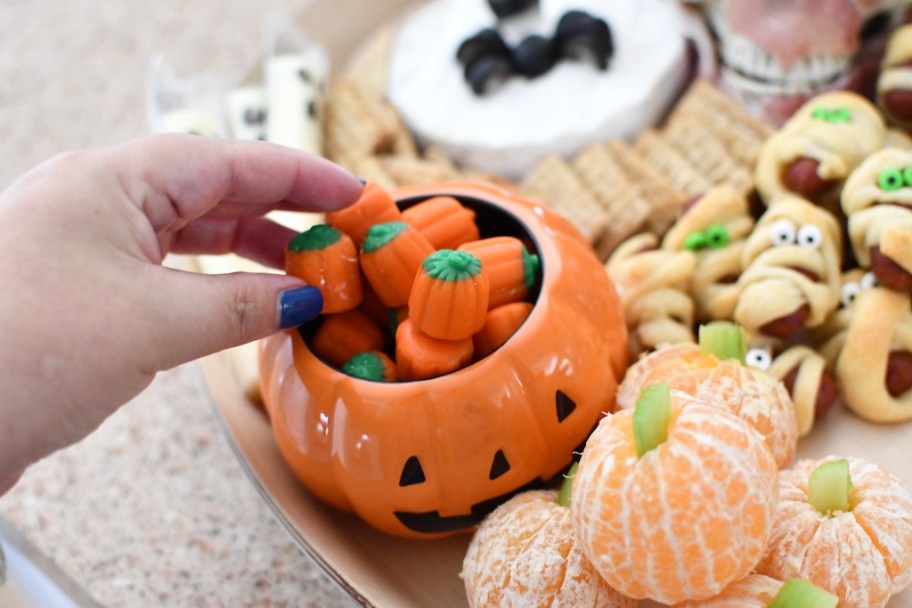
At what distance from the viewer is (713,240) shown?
2.96 ft

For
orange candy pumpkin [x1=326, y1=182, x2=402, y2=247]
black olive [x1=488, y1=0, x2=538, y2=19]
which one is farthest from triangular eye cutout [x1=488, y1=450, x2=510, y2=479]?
black olive [x1=488, y1=0, x2=538, y2=19]

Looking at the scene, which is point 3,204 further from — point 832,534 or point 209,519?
point 832,534

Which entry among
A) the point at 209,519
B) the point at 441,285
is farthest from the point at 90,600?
the point at 441,285

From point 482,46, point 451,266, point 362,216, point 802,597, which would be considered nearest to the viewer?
point 802,597

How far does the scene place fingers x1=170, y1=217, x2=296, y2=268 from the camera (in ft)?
2.64

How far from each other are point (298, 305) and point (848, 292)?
0.55 m

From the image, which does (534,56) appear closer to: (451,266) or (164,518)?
(451,266)

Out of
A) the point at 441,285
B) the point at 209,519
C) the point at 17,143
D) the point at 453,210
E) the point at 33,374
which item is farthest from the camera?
the point at 17,143

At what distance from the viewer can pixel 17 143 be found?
1469 mm

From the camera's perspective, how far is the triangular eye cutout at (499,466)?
26.8 inches

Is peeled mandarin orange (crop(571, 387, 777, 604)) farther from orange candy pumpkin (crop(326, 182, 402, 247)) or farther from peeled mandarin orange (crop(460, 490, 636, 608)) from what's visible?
orange candy pumpkin (crop(326, 182, 402, 247))

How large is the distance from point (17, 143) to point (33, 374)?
44.1 inches

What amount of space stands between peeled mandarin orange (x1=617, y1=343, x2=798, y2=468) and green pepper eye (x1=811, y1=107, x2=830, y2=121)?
1.22 ft

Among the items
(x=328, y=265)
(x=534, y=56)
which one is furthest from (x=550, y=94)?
(x=328, y=265)
